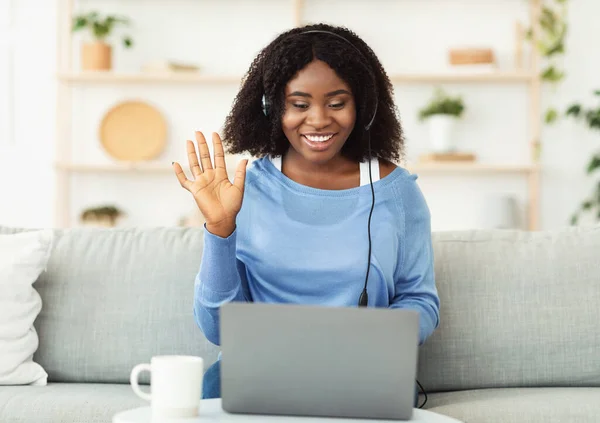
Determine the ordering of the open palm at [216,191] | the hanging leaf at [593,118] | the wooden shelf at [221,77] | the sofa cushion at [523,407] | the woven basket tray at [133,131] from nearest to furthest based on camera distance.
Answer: the open palm at [216,191] → the sofa cushion at [523,407] → the hanging leaf at [593,118] → the wooden shelf at [221,77] → the woven basket tray at [133,131]

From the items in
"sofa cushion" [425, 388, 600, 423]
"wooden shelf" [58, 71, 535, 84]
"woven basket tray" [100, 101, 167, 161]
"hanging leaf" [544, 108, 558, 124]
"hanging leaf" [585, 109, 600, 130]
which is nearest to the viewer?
"sofa cushion" [425, 388, 600, 423]

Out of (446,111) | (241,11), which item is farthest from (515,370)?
(241,11)

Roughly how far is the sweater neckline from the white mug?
0.64m

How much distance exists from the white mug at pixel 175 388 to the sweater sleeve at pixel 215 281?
33 centimetres

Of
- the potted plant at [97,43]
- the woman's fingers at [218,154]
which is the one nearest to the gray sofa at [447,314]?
the woman's fingers at [218,154]

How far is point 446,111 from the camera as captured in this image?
4277mm

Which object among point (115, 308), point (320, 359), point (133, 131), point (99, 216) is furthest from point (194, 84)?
point (320, 359)

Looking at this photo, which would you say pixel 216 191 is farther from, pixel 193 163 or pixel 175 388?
pixel 175 388

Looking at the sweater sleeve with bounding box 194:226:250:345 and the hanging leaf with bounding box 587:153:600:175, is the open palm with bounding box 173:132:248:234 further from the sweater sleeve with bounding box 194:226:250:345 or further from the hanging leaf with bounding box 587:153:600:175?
the hanging leaf with bounding box 587:153:600:175

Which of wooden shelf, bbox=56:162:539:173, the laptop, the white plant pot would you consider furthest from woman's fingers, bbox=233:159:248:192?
the white plant pot

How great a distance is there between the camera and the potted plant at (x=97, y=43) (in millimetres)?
4258

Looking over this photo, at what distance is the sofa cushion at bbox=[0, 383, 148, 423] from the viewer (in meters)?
1.65

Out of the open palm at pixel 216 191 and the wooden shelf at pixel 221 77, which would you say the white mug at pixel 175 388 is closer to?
the open palm at pixel 216 191

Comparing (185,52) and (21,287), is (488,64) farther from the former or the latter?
(21,287)
